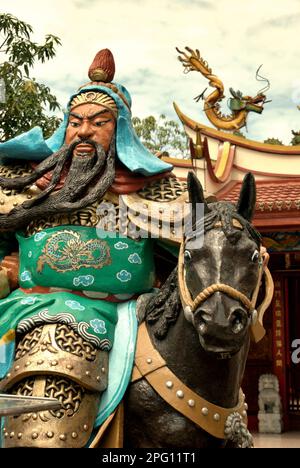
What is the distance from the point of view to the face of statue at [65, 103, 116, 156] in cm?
330

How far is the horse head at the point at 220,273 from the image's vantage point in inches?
93.4

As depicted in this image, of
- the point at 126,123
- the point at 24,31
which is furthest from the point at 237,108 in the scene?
the point at 126,123

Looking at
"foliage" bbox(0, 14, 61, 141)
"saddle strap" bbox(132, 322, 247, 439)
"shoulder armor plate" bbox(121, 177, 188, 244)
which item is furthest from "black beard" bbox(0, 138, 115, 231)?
"foliage" bbox(0, 14, 61, 141)

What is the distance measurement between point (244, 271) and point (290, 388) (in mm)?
8528

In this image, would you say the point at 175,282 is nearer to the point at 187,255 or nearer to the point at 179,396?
the point at 187,255

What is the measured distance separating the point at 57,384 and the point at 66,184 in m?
1.02

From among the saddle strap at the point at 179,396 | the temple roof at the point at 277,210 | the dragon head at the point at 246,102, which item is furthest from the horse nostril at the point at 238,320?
the dragon head at the point at 246,102

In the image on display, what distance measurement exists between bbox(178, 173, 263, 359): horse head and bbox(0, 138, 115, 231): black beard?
673 millimetres

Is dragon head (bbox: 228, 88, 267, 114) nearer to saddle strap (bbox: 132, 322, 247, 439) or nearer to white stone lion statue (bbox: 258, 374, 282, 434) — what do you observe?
white stone lion statue (bbox: 258, 374, 282, 434)

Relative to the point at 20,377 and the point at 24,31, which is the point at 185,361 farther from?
the point at 24,31

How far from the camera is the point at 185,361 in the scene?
276 cm

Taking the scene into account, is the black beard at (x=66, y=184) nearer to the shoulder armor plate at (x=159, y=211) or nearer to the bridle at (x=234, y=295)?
the shoulder armor plate at (x=159, y=211)

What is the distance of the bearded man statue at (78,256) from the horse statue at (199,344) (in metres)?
0.11

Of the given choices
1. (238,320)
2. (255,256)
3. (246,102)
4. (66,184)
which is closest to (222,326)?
(238,320)
